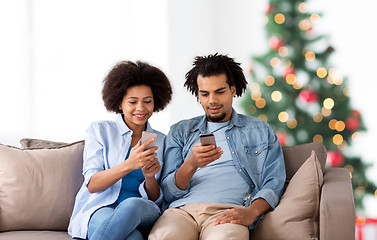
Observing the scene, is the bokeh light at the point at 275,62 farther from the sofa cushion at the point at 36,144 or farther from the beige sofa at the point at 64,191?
the sofa cushion at the point at 36,144

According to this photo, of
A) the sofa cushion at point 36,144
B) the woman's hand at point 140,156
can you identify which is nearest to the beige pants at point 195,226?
the woman's hand at point 140,156

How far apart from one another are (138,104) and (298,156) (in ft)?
2.73

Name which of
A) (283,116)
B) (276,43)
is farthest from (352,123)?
(276,43)

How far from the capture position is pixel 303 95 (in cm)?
386

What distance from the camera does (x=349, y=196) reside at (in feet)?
6.02

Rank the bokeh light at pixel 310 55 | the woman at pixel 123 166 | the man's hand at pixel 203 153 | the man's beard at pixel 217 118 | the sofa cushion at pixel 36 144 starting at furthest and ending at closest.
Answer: the bokeh light at pixel 310 55 → the sofa cushion at pixel 36 144 → the man's beard at pixel 217 118 → the man's hand at pixel 203 153 → the woman at pixel 123 166

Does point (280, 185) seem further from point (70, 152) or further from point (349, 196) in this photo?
point (70, 152)

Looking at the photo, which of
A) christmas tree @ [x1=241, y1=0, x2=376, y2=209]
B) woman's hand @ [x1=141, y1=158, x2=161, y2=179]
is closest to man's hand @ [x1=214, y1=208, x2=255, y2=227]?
woman's hand @ [x1=141, y1=158, x2=161, y2=179]

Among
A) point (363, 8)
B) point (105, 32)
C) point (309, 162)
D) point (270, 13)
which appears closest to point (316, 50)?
point (270, 13)

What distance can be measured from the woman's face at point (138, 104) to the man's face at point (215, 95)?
0.84 feet

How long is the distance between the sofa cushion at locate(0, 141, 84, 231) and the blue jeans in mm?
308

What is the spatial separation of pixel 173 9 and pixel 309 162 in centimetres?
289

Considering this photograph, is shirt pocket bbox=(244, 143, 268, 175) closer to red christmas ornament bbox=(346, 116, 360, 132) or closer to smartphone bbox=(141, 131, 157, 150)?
smartphone bbox=(141, 131, 157, 150)

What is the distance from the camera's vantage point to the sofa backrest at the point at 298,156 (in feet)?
7.66
